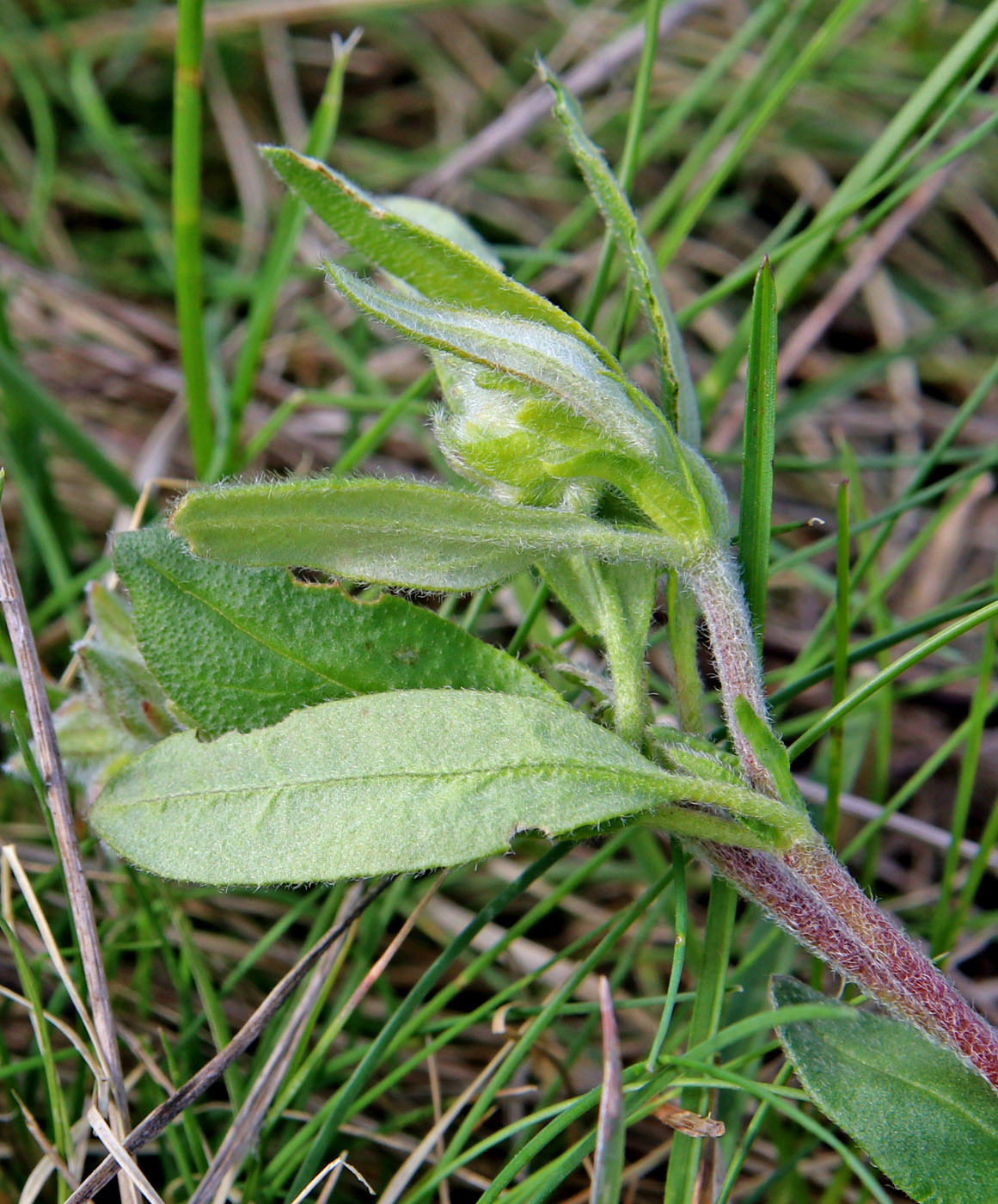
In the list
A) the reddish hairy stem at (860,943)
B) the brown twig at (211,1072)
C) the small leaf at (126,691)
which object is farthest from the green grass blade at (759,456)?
the small leaf at (126,691)

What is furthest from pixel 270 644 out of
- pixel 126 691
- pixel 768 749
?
pixel 768 749

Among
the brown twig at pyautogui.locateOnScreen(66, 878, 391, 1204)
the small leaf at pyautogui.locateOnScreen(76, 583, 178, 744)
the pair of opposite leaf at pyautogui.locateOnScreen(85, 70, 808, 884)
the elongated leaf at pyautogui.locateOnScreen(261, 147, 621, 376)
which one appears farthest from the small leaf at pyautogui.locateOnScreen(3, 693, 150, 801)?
the elongated leaf at pyautogui.locateOnScreen(261, 147, 621, 376)

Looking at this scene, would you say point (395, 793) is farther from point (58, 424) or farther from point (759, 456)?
point (58, 424)

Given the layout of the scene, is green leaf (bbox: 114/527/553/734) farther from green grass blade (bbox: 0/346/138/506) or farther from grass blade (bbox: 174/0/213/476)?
green grass blade (bbox: 0/346/138/506)

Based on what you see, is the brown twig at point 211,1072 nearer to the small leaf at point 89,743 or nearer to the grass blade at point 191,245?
the small leaf at point 89,743

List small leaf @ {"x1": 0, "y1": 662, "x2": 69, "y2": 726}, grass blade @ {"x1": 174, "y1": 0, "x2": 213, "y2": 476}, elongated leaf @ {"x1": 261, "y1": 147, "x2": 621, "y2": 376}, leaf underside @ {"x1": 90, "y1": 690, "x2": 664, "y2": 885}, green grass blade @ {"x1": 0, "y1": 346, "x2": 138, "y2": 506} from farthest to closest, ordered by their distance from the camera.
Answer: green grass blade @ {"x1": 0, "y1": 346, "x2": 138, "y2": 506} → grass blade @ {"x1": 174, "y1": 0, "x2": 213, "y2": 476} → small leaf @ {"x1": 0, "y1": 662, "x2": 69, "y2": 726} → elongated leaf @ {"x1": 261, "y1": 147, "x2": 621, "y2": 376} → leaf underside @ {"x1": 90, "y1": 690, "x2": 664, "y2": 885}

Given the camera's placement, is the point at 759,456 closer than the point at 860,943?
No

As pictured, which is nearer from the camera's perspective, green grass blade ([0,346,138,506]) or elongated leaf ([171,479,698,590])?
elongated leaf ([171,479,698,590])

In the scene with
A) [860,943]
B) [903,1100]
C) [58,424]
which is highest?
[860,943]
